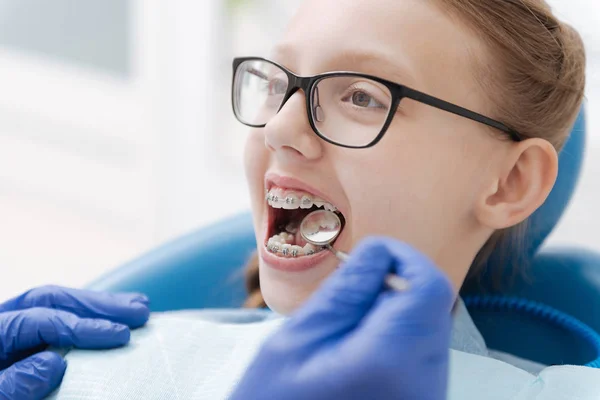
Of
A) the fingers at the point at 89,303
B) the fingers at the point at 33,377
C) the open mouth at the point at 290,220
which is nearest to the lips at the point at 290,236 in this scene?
the open mouth at the point at 290,220

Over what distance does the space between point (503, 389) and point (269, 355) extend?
1.43 feet

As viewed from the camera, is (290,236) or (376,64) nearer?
(376,64)

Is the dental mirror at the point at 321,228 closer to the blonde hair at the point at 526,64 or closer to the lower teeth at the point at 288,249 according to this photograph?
the lower teeth at the point at 288,249

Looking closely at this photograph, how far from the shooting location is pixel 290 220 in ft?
3.81

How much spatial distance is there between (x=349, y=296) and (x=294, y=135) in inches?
14.6

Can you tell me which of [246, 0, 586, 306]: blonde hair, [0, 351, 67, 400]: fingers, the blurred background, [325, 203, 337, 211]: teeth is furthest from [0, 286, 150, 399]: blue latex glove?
the blurred background

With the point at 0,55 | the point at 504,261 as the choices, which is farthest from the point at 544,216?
→ the point at 0,55

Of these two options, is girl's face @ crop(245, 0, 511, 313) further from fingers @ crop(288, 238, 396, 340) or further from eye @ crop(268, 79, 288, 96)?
fingers @ crop(288, 238, 396, 340)

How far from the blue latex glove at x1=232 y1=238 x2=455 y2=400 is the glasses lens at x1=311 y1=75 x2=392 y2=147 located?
0.33 m

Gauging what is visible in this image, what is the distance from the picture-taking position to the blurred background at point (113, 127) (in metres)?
2.73

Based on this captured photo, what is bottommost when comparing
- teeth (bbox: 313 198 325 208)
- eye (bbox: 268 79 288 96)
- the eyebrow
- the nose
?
teeth (bbox: 313 198 325 208)

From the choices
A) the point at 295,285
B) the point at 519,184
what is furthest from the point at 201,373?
the point at 519,184

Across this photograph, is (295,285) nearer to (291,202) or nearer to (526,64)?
(291,202)

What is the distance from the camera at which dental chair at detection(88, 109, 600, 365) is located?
130 centimetres
